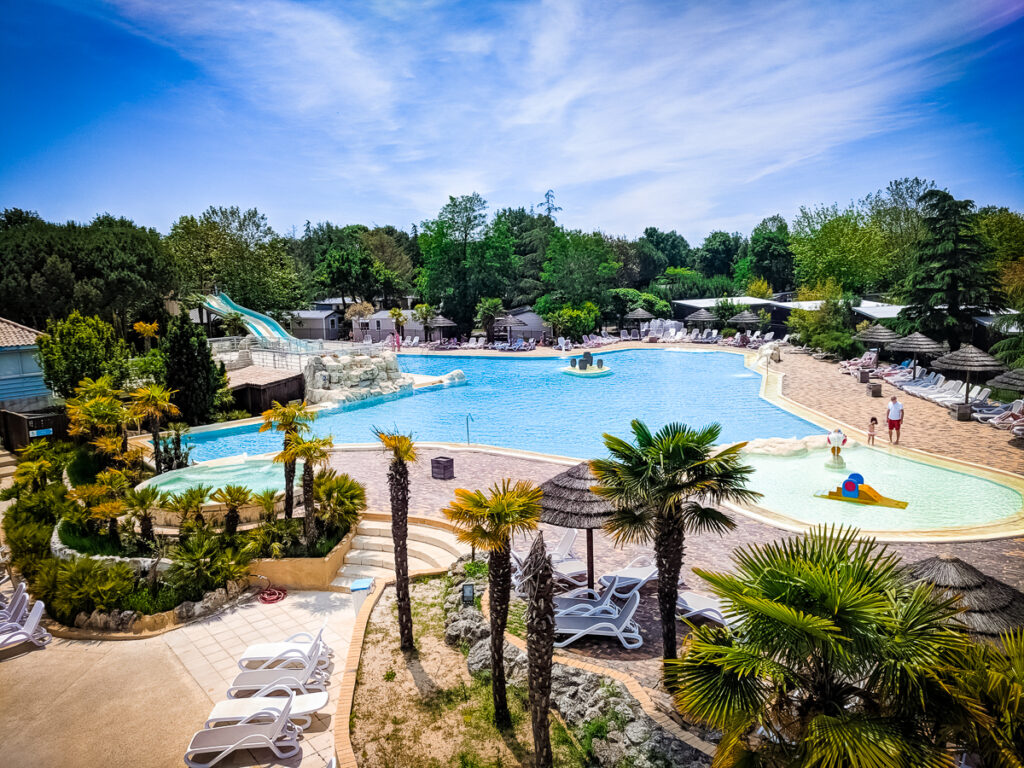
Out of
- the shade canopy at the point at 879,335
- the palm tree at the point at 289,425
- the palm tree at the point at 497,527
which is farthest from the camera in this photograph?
the shade canopy at the point at 879,335

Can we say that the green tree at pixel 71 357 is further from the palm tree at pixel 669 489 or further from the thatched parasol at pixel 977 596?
the thatched parasol at pixel 977 596

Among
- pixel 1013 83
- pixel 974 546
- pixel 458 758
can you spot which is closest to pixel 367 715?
pixel 458 758

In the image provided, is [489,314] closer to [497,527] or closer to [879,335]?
[879,335]

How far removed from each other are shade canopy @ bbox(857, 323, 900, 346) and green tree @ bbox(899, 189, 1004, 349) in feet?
5.31

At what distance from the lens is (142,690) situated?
25.4ft

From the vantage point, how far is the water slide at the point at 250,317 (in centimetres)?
3841

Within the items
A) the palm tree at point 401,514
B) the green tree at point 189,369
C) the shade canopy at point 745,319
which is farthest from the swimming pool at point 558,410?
the palm tree at point 401,514

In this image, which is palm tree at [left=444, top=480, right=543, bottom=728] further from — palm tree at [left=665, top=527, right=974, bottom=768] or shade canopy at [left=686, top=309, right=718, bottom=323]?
shade canopy at [left=686, top=309, right=718, bottom=323]

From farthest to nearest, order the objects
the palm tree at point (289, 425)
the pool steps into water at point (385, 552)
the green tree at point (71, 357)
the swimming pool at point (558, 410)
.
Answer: the swimming pool at point (558, 410) → the green tree at point (71, 357) → the palm tree at point (289, 425) → the pool steps into water at point (385, 552)

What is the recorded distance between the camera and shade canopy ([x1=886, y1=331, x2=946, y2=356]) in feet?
79.0

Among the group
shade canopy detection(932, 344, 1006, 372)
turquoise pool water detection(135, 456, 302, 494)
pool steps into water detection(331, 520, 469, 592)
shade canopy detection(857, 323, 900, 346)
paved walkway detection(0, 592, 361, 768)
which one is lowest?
paved walkway detection(0, 592, 361, 768)

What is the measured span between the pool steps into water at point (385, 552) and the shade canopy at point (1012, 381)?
15.6m

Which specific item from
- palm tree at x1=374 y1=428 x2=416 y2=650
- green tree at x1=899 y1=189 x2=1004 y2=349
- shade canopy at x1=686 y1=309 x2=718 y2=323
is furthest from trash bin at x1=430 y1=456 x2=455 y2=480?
shade canopy at x1=686 y1=309 x2=718 y2=323

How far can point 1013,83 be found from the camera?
2373 centimetres
